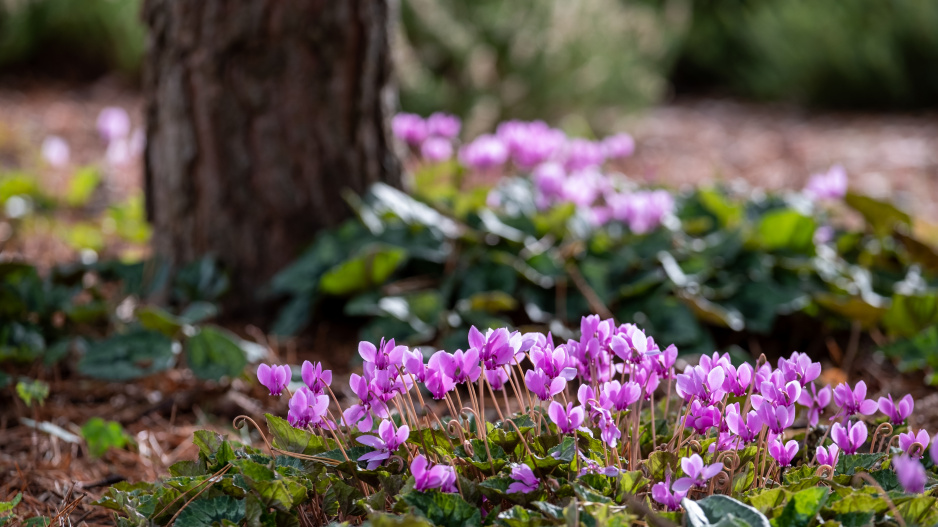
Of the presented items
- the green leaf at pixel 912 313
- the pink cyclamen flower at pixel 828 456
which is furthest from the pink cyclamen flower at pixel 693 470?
the green leaf at pixel 912 313

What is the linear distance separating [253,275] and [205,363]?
24.8 inches

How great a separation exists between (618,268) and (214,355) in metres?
1.23

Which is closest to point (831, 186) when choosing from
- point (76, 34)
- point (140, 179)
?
point (140, 179)

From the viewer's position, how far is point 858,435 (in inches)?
46.9

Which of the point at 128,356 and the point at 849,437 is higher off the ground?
the point at 849,437

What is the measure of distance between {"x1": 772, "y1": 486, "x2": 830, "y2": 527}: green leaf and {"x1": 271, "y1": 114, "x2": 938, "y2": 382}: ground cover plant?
50.4 inches

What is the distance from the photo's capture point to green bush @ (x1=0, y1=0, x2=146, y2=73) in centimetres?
652

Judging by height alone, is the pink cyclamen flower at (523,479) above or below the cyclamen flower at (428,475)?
below

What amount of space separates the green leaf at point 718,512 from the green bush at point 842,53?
7.15 metres

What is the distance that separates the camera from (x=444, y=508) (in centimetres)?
112

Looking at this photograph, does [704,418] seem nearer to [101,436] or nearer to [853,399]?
[853,399]

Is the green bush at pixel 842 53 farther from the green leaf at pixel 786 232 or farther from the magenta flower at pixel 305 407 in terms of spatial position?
the magenta flower at pixel 305 407

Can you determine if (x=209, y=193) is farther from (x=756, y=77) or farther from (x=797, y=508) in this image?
(x=756, y=77)

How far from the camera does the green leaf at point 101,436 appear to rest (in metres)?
1.91
